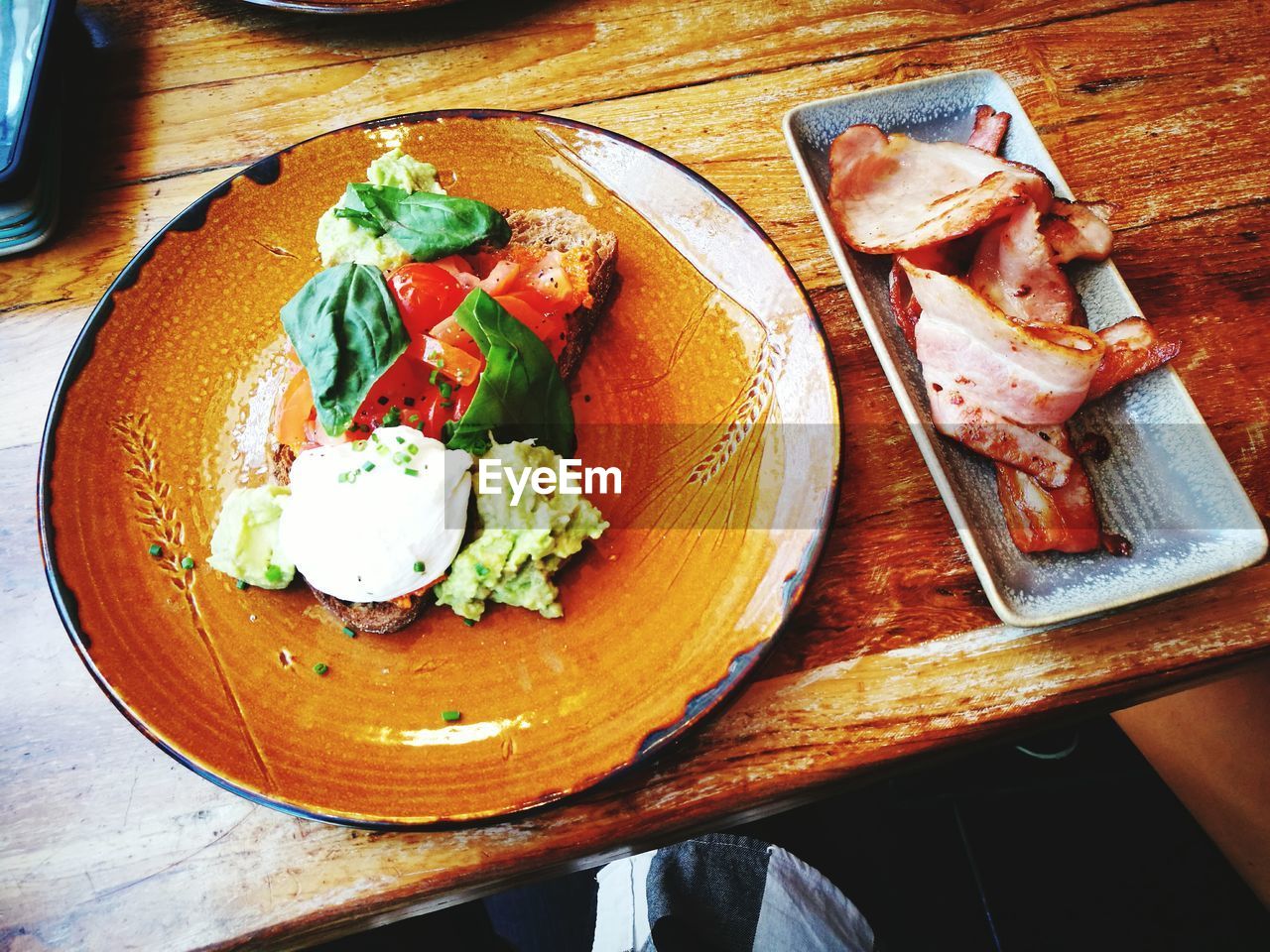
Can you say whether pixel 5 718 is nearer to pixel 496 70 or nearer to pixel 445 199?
pixel 445 199

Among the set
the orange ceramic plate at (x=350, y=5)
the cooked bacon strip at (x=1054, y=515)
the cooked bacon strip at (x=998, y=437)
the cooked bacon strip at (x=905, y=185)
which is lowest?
the cooked bacon strip at (x=1054, y=515)

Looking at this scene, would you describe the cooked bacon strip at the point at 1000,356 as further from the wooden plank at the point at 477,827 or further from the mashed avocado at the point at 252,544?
the mashed avocado at the point at 252,544

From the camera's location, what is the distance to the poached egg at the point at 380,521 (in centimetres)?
141

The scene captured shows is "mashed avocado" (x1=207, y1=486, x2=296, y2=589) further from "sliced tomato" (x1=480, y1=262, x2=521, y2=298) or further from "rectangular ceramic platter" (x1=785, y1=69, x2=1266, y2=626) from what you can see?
"rectangular ceramic platter" (x1=785, y1=69, x2=1266, y2=626)

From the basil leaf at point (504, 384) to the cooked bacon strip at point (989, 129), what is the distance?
3.64 ft

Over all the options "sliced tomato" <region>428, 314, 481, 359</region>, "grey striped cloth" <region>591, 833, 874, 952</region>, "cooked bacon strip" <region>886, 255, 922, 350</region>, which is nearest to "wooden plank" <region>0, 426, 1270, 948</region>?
"cooked bacon strip" <region>886, 255, 922, 350</region>

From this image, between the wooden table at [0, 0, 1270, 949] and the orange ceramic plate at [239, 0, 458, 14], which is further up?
the orange ceramic plate at [239, 0, 458, 14]

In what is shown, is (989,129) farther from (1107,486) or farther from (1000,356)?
(1107,486)

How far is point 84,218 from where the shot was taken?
1.94m

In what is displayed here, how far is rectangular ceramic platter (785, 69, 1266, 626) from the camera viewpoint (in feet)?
4.68

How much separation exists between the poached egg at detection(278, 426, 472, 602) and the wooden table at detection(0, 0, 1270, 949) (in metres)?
0.43

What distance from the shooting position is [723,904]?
203 cm

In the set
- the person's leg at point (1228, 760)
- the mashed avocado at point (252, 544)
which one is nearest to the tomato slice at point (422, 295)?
the mashed avocado at point (252, 544)

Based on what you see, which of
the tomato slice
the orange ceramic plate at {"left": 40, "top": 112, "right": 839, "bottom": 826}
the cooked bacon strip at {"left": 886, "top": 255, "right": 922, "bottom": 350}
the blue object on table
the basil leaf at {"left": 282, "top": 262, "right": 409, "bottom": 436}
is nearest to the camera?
the orange ceramic plate at {"left": 40, "top": 112, "right": 839, "bottom": 826}
